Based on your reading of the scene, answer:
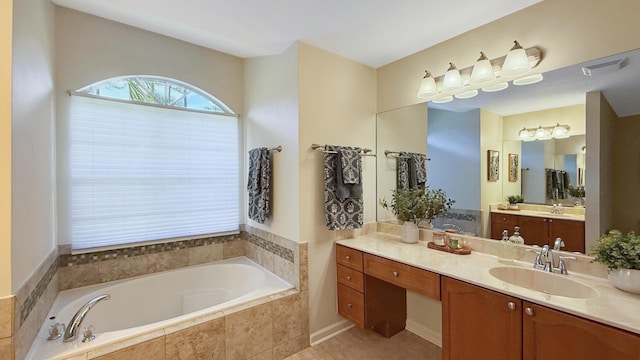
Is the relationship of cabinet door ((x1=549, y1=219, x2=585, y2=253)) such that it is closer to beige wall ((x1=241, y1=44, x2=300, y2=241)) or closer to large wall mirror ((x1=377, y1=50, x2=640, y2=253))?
large wall mirror ((x1=377, y1=50, x2=640, y2=253))

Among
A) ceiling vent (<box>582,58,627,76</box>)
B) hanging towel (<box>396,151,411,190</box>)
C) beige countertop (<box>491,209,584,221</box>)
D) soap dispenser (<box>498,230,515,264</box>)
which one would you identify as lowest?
soap dispenser (<box>498,230,515,264</box>)

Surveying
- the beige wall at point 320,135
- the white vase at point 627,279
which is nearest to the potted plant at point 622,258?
the white vase at point 627,279

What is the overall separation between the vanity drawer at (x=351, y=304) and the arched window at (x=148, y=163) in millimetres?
1362

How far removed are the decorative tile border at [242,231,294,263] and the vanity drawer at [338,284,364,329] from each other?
0.54 metres

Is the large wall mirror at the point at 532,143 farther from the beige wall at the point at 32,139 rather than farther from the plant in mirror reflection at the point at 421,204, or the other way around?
the beige wall at the point at 32,139

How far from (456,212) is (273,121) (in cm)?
181

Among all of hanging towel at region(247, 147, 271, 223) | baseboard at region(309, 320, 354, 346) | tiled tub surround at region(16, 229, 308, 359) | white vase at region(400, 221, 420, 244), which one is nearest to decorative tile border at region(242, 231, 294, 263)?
tiled tub surround at region(16, 229, 308, 359)

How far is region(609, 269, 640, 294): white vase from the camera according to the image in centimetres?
130

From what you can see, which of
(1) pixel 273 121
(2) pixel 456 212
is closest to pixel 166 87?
(1) pixel 273 121

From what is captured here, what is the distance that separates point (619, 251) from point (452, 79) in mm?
1423

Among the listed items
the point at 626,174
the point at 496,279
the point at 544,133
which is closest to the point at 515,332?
the point at 496,279

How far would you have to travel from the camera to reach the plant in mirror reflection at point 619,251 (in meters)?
1.31

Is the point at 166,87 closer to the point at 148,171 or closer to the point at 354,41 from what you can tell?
the point at 148,171

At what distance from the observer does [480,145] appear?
2.14m
